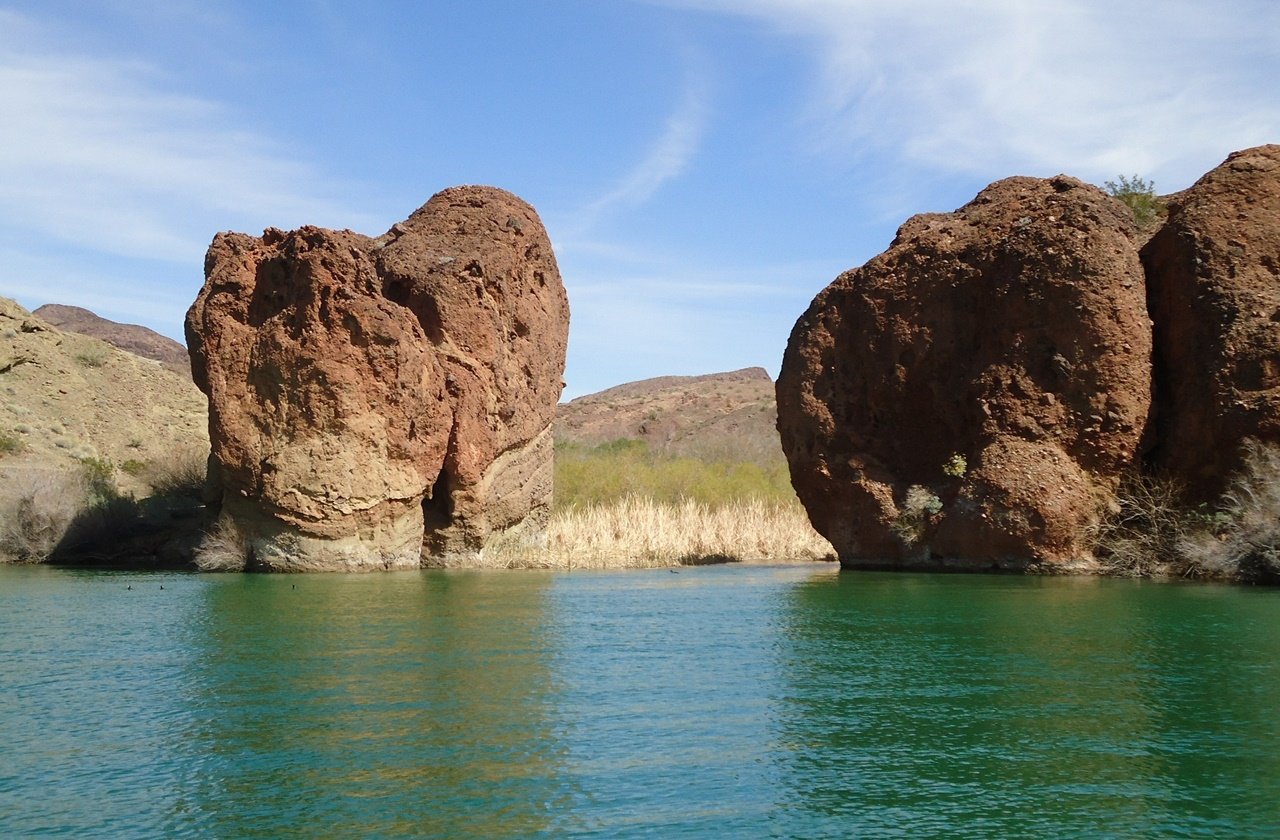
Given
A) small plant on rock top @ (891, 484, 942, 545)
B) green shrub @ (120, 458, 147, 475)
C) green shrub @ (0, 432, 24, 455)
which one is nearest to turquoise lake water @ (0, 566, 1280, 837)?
small plant on rock top @ (891, 484, 942, 545)

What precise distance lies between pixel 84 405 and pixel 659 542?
81.2 feet

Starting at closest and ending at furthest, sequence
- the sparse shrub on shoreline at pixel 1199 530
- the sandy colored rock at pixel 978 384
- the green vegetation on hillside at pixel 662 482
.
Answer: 1. the sparse shrub on shoreline at pixel 1199 530
2. the sandy colored rock at pixel 978 384
3. the green vegetation on hillside at pixel 662 482

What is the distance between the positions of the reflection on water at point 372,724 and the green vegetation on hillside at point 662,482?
26003mm

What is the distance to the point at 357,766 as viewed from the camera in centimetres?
792

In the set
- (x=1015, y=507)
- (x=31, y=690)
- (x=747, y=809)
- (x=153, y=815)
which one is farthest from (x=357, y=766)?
(x=1015, y=507)

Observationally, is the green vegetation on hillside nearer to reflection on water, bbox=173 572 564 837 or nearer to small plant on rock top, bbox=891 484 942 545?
small plant on rock top, bbox=891 484 942 545

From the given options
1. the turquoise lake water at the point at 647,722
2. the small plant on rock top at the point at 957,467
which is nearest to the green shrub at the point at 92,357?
the turquoise lake water at the point at 647,722

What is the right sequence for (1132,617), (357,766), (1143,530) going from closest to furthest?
(357,766)
(1132,617)
(1143,530)

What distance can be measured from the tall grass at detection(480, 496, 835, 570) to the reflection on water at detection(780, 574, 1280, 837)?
1341 cm

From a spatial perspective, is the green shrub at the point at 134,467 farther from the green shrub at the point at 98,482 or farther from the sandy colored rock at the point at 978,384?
the sandy colored rock at the point at 978,384

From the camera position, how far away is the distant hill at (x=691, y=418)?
7512 centimetres

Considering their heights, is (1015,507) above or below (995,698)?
above

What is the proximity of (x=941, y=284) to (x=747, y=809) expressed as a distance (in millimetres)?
18610

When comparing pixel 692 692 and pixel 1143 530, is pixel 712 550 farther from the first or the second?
pixel 692 692
